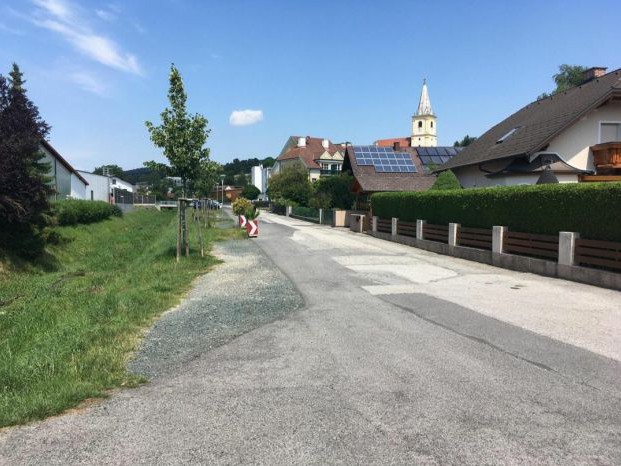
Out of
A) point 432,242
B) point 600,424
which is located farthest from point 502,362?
point 432,242

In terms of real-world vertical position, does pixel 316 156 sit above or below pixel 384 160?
above

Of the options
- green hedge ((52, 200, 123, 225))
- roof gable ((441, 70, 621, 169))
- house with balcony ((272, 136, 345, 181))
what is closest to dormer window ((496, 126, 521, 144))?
roof gable ((441, 70, 621, 169))

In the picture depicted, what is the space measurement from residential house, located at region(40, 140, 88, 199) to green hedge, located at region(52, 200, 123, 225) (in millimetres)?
6601

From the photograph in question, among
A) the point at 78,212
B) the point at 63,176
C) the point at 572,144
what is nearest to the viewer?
the point at 572,144

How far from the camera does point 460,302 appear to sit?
30.4 feet

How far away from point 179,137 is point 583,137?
17.9 m

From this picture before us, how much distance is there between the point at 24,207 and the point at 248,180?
148917 mm

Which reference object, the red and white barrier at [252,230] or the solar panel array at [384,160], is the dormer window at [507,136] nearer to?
the solar panel array at [384,160]

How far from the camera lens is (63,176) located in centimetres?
5075

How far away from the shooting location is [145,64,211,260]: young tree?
16.2 meters

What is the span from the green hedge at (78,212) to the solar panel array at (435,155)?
25723mm

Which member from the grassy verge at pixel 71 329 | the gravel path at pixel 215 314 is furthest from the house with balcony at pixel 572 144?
the grassy verge at pixel 71 329

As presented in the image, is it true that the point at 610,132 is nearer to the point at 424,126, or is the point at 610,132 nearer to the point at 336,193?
the point at 336,193

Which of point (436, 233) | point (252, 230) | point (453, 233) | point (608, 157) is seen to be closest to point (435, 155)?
point (608, 157)
